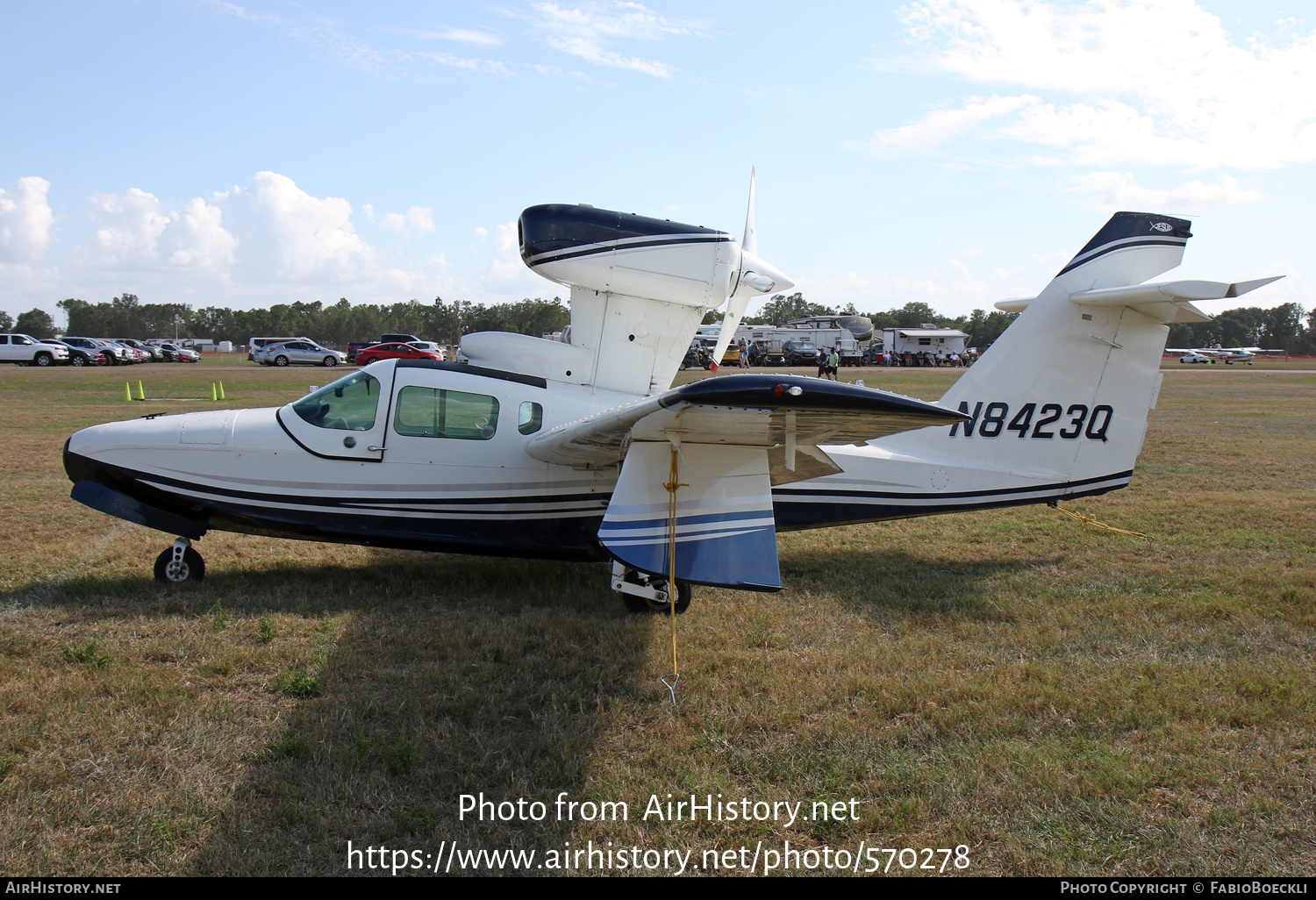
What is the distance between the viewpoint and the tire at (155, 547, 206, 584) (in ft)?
21.6

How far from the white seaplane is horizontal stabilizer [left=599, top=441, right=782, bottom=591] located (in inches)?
0.5

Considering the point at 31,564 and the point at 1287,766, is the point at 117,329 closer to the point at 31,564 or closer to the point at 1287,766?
the point at 31,564

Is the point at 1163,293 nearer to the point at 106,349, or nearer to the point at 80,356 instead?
the point at 80,356

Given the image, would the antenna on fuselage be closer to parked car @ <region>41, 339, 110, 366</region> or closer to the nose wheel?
the nose wheel

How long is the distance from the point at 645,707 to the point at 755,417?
1866mm

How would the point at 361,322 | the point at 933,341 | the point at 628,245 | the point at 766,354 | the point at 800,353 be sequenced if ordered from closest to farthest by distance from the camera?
the point at 628,245 → the point at 800,353 → the point at 766,354 → the point at 933,341 → the point at 361,322

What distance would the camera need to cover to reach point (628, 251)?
680cm

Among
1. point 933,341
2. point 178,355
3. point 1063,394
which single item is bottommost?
point 178,355

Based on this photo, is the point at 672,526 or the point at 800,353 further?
the point at 800,353

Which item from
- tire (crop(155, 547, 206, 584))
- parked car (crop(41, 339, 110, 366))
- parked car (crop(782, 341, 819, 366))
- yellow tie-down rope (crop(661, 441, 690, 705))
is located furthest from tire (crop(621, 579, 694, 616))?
parked car (crop(782, 341, 819, 366))

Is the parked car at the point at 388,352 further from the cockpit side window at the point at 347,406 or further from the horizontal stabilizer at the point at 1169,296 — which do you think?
the horizontal stabilizer at the point at 1169,296

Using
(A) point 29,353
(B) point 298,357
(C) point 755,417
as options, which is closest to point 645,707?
(C) point 755,417

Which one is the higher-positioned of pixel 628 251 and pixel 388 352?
pixel 628 251

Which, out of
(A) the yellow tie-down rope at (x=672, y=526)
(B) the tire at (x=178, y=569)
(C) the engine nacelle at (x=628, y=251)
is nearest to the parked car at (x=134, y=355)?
(B) the tire at (x=178, y=569)
